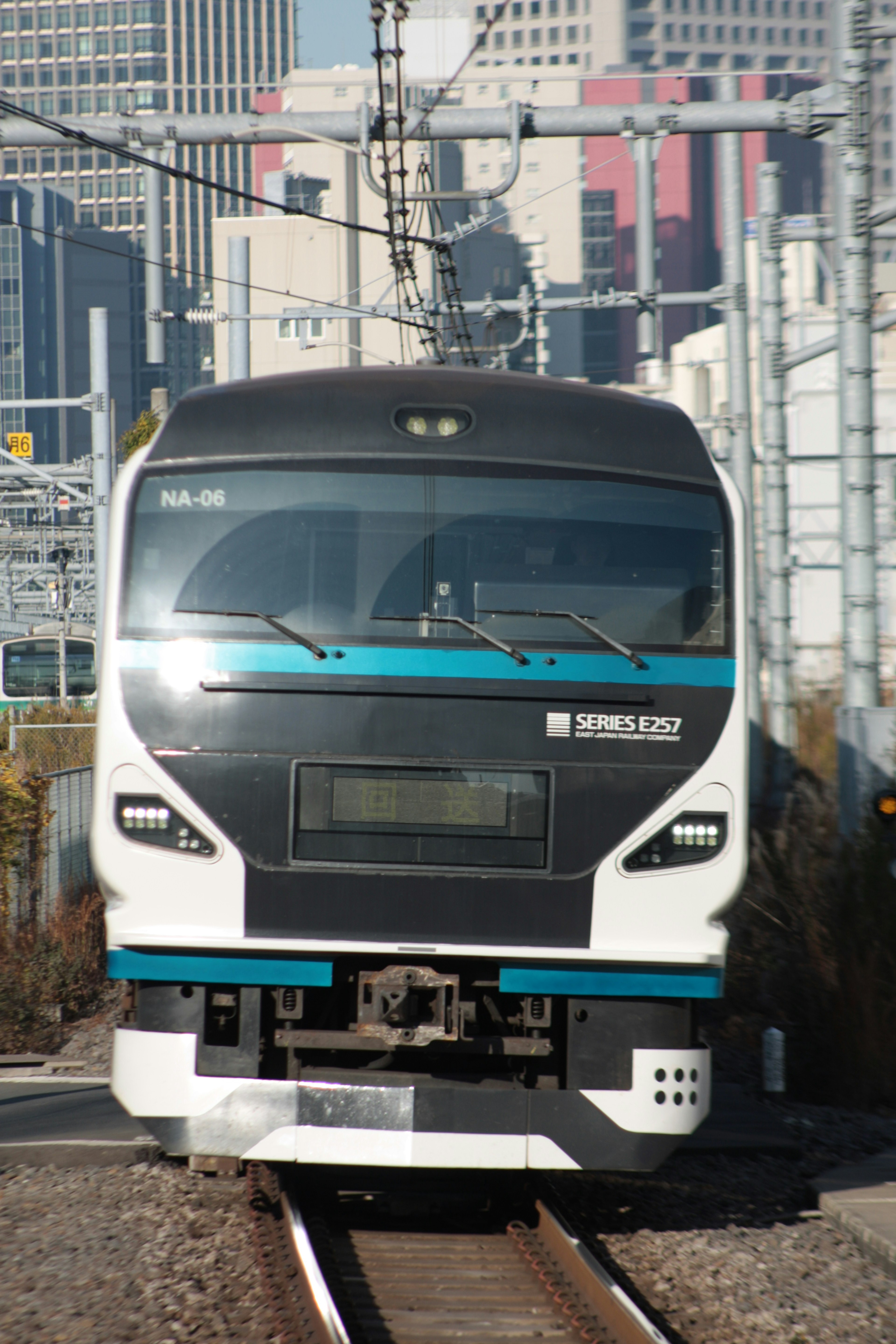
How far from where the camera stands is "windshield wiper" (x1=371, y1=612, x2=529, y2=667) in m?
5.11

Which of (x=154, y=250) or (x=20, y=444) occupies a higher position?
(x=20, y=444)

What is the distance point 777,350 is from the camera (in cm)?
1363

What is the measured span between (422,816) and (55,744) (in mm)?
14011

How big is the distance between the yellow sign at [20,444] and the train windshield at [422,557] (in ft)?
106

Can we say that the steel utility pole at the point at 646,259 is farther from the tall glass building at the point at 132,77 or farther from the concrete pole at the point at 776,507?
the tall glass building at the point at 132,77

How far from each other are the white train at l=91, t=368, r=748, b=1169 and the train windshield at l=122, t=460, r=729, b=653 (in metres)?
0.01

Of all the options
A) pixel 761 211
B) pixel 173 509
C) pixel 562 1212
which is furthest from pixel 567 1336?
pixel 761 211

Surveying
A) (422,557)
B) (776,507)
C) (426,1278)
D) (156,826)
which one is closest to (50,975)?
(156,826)

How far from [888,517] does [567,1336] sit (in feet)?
91.3

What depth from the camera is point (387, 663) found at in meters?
5.11

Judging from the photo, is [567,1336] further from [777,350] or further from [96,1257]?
[777,350]

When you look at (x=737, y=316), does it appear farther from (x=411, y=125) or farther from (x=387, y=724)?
(x=387, y=724)

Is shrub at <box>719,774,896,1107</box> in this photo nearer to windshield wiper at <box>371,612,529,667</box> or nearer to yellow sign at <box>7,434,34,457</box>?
windshield wiper at <box>371,612,529,667</box>

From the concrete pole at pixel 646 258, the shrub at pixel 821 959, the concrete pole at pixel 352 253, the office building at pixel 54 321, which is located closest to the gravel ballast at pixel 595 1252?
the shrub at pixel 821 959
